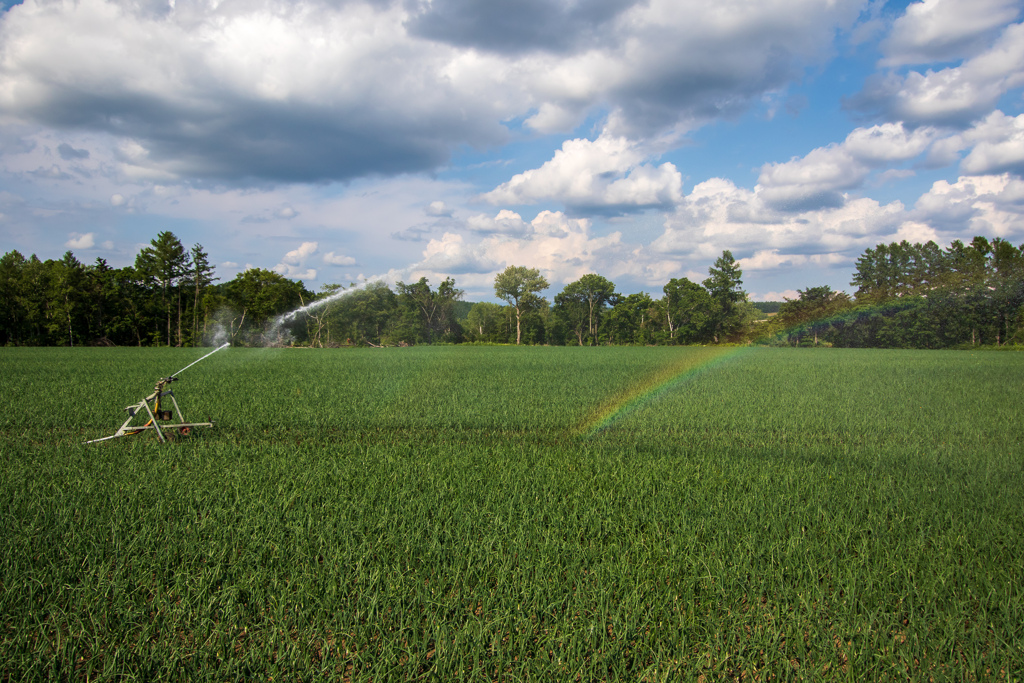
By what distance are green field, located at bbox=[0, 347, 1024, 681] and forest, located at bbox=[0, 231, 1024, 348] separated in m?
45.1

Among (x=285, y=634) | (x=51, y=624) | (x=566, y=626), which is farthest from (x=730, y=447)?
(x=51, y=624)

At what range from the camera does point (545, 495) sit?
18.4 feet

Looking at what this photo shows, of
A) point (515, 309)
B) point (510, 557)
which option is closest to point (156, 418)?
point (510, 557)

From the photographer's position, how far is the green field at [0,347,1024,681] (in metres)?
2.94

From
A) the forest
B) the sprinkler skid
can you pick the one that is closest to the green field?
the sprinkler skid

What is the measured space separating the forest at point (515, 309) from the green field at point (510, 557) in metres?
45.1

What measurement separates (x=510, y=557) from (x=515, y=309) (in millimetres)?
80301

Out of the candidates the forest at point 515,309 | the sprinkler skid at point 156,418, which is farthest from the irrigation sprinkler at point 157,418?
the forest at point 515,309

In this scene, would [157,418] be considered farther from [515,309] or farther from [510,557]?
[515,309]

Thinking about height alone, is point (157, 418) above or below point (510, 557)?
above

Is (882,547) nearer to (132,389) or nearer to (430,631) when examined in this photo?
(430,631)

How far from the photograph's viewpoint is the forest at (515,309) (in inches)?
2218

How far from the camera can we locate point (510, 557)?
4055mm

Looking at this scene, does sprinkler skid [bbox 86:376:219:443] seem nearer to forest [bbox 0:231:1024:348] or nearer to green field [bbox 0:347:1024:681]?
green field [bbox 0:347:1024:681]
